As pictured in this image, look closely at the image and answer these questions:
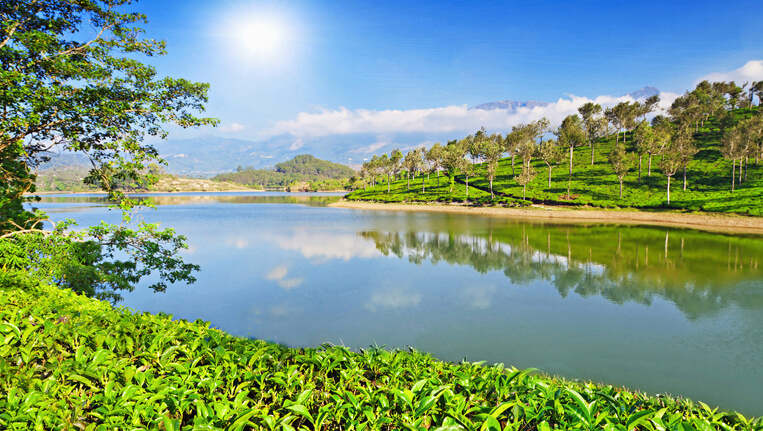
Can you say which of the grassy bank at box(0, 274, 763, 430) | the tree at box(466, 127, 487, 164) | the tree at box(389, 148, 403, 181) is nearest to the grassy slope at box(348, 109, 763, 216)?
the tree at box(466, 127, 487, 164)

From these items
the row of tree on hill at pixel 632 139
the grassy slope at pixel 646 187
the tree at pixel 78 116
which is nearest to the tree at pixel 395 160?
the row of tree on hill at pixel 632 139

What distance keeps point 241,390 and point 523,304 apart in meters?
11.9

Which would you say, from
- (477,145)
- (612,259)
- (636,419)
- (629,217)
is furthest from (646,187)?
(636,419)

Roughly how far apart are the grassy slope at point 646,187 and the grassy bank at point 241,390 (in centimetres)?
4934

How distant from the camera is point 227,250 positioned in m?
22.9

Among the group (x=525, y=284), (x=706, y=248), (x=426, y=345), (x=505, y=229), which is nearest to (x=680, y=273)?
(x=525, y=284)

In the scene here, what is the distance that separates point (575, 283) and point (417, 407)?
1534 cm

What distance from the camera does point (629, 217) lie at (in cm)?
4175

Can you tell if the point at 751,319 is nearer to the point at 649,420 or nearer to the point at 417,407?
Result: the point at 649,420

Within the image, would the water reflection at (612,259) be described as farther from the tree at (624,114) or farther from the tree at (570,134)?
the tree at (624,114)

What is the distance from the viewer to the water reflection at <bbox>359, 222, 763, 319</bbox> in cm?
1364

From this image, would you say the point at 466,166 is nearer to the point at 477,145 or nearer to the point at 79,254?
the point at 477,145

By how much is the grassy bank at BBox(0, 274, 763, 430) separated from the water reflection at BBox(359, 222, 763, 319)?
385 inches

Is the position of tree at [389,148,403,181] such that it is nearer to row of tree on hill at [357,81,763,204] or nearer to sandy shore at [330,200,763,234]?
row of tree on hill at [357,81,763,204]
